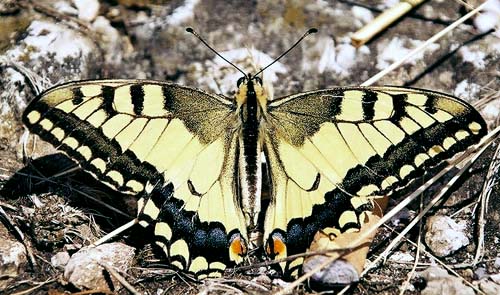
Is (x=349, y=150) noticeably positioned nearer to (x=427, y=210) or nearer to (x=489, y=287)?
(x=427, y=210)

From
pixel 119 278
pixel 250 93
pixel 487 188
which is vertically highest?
pixel 250 93

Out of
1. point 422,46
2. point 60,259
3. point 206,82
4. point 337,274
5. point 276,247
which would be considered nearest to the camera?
point 337,274

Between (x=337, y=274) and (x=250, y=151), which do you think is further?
(x=250, y=151)

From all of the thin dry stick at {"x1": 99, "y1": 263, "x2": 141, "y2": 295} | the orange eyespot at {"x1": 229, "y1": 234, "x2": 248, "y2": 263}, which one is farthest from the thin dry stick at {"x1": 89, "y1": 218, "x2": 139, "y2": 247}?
the orange eyespot at {"x1": 229, "y1": 234, "x2": 248, "y2": 263}

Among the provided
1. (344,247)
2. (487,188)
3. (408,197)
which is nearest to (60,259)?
(344,247)

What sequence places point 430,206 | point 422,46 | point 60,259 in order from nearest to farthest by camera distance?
point 60,259
point 430,206
point 422,46

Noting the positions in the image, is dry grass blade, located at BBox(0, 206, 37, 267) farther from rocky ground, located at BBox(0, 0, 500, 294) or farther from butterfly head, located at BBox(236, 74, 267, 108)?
butterfly head, located at BBox(236, 74, 267, 108)

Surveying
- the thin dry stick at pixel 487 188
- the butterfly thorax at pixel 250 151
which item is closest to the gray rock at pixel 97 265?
the butterfly thorax at pixel 250 151

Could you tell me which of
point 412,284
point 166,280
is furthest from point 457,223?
point 166,280

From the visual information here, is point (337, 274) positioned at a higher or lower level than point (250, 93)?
lower
